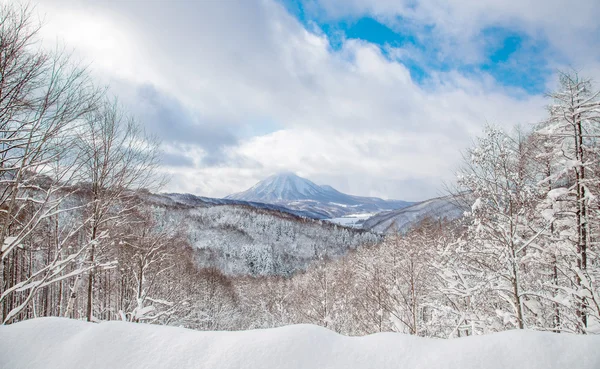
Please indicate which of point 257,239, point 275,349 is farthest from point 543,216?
point 257,239

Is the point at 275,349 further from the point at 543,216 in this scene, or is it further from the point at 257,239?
the point at 257,239

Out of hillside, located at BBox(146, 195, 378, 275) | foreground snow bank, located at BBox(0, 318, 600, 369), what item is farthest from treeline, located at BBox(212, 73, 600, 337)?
hillside, located at BBox(146, 195, 378, 275)

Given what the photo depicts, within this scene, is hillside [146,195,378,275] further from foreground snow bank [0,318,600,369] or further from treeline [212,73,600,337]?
foreground snow bank [0,318,600,369]

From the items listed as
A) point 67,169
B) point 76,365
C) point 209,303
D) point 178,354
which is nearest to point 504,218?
point 178,354

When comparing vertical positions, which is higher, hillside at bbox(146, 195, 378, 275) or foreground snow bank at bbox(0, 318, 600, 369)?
foreground snow bank at bbox(0, 318, 600, 369)

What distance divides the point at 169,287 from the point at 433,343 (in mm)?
23513

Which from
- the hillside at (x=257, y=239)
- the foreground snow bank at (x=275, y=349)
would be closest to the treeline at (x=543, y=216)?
the foreground snow bank at (x=275, y=349)

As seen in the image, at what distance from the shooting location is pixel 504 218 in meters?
7.12

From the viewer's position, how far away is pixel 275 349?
1.90 meters

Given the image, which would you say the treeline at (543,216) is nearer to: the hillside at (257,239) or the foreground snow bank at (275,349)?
the foreground snow bank at (275,349)

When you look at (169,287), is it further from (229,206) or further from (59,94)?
(229,206)

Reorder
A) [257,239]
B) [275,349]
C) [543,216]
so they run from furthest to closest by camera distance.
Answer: [257,239]
[543,216]
[275,349]

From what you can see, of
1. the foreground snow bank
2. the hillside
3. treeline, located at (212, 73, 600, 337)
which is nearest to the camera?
the foreground snow bank

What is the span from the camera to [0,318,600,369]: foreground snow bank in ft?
5.72
